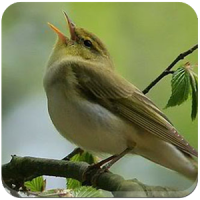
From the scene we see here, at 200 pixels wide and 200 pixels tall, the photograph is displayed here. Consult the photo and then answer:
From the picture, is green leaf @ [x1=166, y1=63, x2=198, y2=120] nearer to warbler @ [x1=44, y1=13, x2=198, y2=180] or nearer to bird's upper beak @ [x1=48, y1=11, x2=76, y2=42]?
warbler @ [x1=44, y1=13, x2=198, y2=180]

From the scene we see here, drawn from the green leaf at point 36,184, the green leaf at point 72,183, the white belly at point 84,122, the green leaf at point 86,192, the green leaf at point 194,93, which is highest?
the green leaf at point 194,93

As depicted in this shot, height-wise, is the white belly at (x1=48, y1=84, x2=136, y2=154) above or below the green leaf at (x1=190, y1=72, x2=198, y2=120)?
below

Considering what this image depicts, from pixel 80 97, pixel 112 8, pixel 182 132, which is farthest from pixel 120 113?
pixel 112 8

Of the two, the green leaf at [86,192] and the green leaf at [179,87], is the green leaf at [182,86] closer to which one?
the green leaf at [179,87]

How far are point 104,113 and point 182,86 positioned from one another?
0.37 metres

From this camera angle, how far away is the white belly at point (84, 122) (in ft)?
4.21

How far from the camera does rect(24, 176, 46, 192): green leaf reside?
1076 millimetres

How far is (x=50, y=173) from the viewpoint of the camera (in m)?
1.11

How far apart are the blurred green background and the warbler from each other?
0.10 meters

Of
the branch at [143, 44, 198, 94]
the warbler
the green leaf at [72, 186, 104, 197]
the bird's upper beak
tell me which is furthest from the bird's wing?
the green leaf at [72, 186, 104, 197]

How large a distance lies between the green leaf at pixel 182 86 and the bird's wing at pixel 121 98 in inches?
9.5

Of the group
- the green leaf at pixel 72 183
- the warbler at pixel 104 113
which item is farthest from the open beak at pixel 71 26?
the green leaf at pixel 72 183

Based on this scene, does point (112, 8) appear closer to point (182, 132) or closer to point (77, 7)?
point (77, 7)

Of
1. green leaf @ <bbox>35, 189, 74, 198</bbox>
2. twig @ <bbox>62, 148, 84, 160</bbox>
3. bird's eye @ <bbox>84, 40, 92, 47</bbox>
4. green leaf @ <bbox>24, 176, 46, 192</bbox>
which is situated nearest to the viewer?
green leaf @ <bbox>35, 189, 74, 198</bbox>
